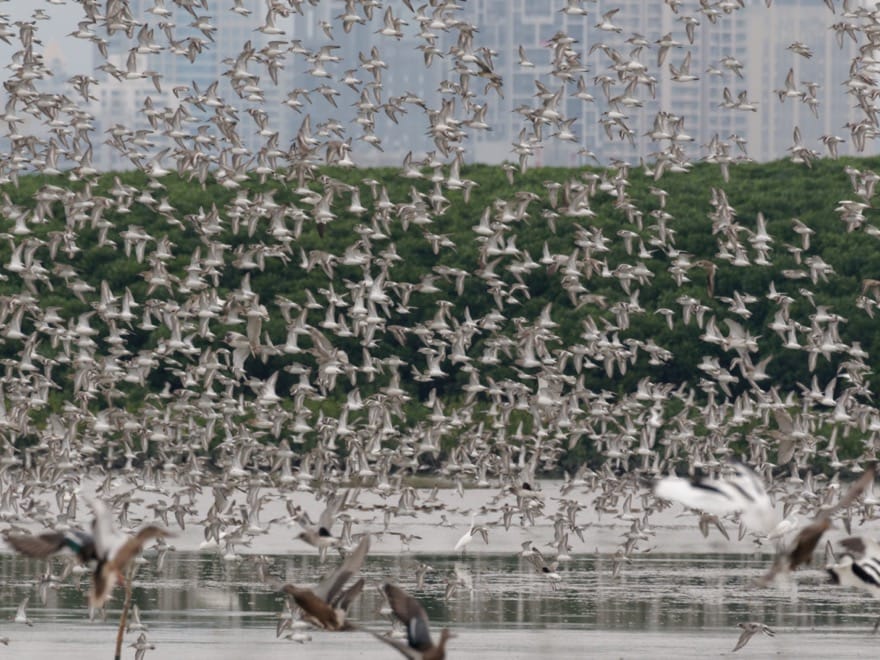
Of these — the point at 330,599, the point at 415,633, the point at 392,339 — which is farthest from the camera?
the point at 392,339

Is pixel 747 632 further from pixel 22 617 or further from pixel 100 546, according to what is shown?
pixel 100 546

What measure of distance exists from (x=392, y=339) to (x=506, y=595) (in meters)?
16.1

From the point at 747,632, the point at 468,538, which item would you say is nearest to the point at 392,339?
the point at 468,538

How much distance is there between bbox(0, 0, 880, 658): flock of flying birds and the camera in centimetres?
2691

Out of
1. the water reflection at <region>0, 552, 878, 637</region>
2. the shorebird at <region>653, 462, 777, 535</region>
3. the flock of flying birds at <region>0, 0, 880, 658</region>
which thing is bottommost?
the water reflection at <region>0, 552, 878, 637</region>

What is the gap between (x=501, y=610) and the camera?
18.4 meters

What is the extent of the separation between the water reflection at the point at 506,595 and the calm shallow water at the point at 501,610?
0.7 inches

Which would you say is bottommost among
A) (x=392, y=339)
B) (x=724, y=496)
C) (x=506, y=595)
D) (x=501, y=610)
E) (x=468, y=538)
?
(x=501, y=610)

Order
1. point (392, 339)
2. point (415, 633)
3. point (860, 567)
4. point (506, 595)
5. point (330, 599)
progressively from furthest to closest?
point (392, 339), point (506, 595), point (330, 599), point (860, 567), point (415, 633)

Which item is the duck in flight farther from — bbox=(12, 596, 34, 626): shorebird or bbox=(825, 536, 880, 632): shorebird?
bbox=(12, 596, 34, 626): shorebird

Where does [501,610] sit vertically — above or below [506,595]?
below

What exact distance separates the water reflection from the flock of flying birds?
3.64ft

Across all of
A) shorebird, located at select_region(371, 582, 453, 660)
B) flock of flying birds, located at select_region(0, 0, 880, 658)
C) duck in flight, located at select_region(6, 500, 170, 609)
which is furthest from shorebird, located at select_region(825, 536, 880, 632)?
flock of flying birds, located at select_region(0, 0, 880, 658)

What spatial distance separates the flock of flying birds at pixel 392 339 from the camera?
88.3 ft
